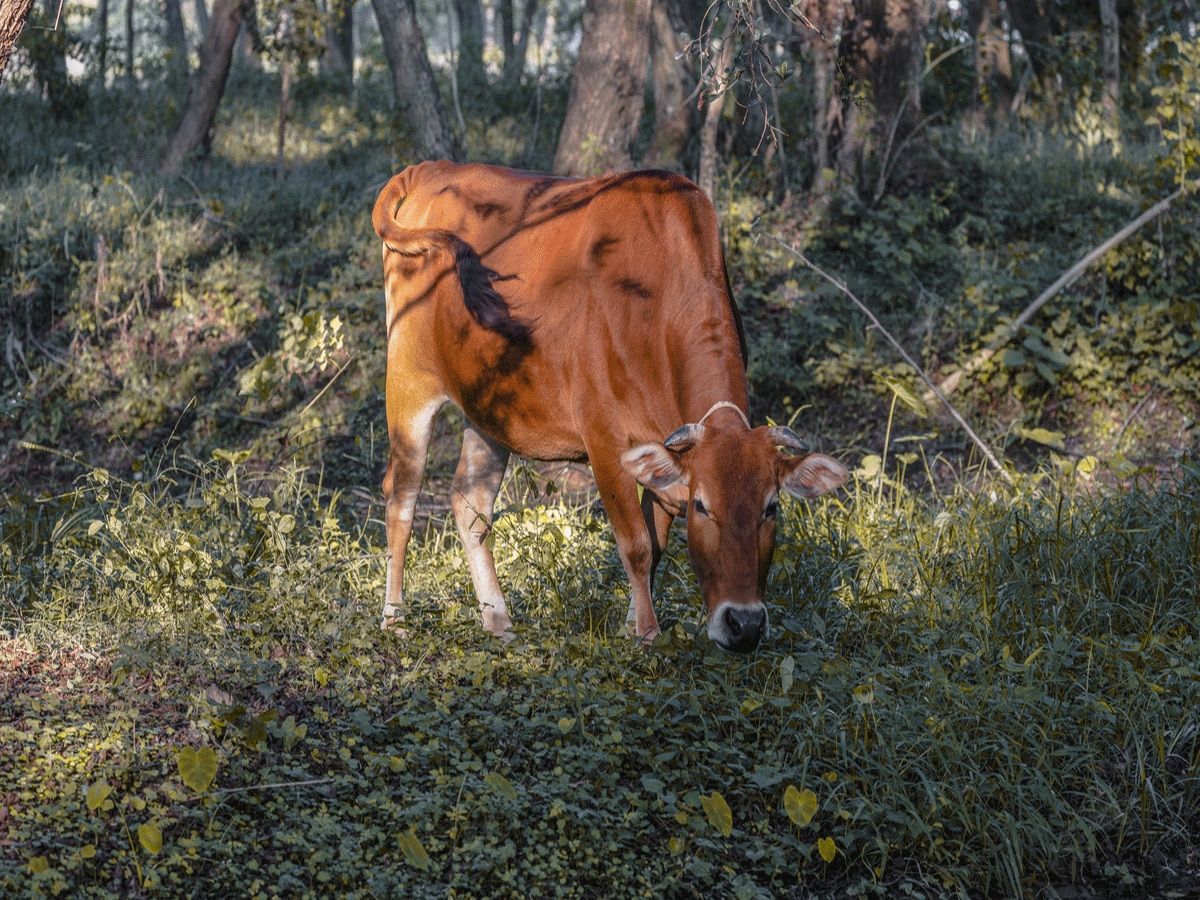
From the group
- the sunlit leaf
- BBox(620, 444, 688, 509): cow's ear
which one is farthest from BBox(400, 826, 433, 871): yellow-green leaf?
BBox(620, 444, 688, 509): cow's ear

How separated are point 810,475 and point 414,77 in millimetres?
8139

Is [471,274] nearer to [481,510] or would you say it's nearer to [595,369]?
[595,369]

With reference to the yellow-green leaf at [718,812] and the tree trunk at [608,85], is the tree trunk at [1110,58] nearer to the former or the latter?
the tree trunk at [608,85]

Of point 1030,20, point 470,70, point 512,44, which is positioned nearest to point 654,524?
point 470,70

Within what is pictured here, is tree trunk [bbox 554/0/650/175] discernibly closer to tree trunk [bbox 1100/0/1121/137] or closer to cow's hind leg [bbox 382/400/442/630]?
cow's hind leg [bbox 382/400/442/630]

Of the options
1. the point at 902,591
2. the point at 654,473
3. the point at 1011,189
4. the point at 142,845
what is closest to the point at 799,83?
the point at 1011,189

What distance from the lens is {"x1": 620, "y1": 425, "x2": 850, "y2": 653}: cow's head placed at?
14.3 feet

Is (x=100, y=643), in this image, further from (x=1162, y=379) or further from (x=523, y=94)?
(x=523, y=94)

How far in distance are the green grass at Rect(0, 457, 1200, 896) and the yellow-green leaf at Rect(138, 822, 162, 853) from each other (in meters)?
0.06

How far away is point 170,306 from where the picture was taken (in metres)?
10.3

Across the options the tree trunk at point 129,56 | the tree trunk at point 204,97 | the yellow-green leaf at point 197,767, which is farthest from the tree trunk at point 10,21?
the tree trunk at point 129,56

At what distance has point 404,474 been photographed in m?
6.01

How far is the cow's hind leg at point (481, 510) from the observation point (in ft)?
18.5

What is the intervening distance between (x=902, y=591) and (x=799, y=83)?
8.69m
